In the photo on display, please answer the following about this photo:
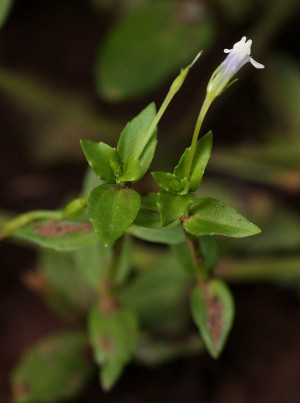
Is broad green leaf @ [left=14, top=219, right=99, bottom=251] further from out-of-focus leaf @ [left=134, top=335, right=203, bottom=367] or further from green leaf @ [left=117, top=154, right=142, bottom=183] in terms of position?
out-of-focus leaf @ [left=134, top=335, right=203, bottom=367]

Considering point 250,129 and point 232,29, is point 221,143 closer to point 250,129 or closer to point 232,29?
point 250,129

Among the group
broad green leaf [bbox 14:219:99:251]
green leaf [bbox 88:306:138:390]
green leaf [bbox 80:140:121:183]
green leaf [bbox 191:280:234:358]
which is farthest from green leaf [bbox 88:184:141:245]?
green leaf [bbox 88:306:138:390]

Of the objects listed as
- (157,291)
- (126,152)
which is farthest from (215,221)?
(157,291)

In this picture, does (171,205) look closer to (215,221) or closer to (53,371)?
(215,221)

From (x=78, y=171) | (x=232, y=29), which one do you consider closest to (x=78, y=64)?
(x=78, y=171)

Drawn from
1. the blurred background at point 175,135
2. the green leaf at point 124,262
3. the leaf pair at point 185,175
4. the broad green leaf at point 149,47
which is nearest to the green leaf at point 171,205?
the leaf pair at point 185,175
